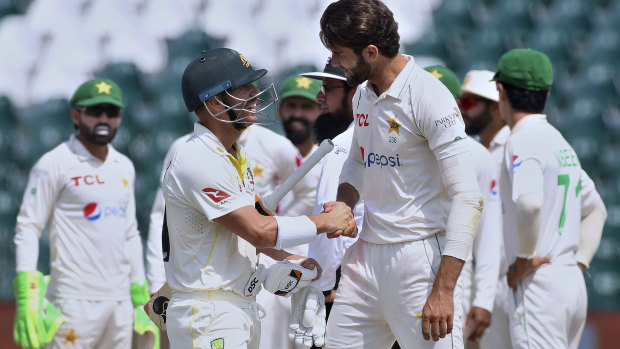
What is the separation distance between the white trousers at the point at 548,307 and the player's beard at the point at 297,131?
7.89 feet

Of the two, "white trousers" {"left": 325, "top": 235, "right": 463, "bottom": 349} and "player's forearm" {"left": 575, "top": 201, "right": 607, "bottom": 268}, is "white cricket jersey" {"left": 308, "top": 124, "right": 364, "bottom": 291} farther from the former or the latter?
"player's forearm" {"left": 575, "top": 201, "right": 607, "bottom": 268}

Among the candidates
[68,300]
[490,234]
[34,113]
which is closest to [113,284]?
[68,300]

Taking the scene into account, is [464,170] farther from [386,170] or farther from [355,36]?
[355,36]

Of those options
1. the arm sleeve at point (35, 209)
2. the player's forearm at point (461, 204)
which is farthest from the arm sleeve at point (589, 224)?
the arm sleeve at point (35, 209)

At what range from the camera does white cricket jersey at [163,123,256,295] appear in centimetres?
350

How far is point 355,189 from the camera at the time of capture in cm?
404

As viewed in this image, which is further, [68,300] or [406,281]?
[68,300]

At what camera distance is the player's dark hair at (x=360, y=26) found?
3.63 metres

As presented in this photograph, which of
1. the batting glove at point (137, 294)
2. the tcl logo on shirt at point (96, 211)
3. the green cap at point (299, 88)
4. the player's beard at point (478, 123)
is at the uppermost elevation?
the green cap at point (299, 88)

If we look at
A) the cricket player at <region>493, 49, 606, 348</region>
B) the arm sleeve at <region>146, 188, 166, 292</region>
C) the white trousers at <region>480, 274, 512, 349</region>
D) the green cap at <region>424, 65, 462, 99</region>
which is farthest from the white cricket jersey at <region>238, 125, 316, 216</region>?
the cricket player at <region>493, 49, 606, 348</region>

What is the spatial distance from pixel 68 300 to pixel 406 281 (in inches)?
117

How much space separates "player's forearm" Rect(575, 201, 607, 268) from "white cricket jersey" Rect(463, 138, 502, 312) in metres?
0.54

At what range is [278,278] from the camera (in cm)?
365

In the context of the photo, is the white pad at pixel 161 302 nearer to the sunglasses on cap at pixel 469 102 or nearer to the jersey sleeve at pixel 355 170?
the jersey sleeve at pixel 355 170
